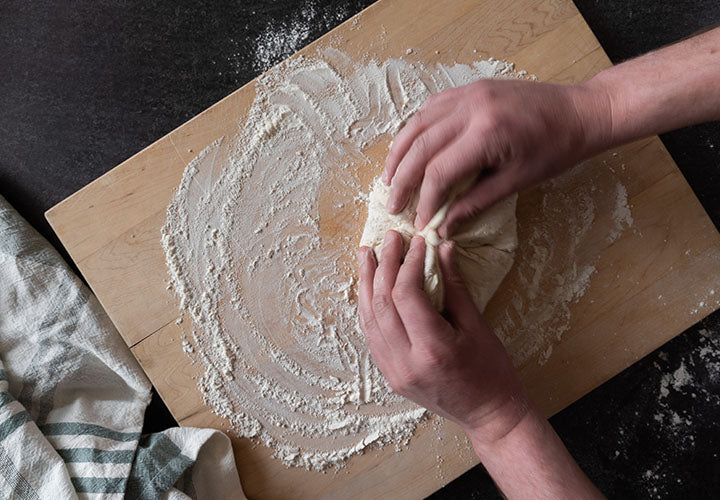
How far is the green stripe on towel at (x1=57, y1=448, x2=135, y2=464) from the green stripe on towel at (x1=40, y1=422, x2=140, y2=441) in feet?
0.09

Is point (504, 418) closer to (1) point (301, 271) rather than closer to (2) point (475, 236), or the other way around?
(2) point (475, 236)

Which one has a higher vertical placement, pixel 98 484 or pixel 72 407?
pixel 72 407

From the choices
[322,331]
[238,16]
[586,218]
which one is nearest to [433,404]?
[322,331]

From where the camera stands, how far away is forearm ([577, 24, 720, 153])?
0.85 m

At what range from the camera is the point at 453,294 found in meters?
0.86

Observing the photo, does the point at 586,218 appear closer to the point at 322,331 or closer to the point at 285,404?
the point at 322,331

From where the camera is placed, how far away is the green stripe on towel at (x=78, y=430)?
Answer: 0.97m

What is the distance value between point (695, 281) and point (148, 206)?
106 cm

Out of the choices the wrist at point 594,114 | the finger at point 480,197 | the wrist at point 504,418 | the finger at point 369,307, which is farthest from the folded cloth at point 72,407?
the wrist at point 594,114

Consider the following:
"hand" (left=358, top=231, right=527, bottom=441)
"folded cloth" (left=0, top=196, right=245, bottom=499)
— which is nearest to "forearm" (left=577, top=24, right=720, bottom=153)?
"hand" (left=358, top=231, right=527, bottom=441)

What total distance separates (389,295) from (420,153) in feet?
0.79

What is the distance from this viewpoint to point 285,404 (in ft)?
3.23

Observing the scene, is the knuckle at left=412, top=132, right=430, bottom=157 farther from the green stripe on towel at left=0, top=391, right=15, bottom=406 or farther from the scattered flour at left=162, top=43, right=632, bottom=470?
the green stripe on towel at left=0, top=391, right=15, bottom=406

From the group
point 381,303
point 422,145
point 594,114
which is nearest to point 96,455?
point 381,303
